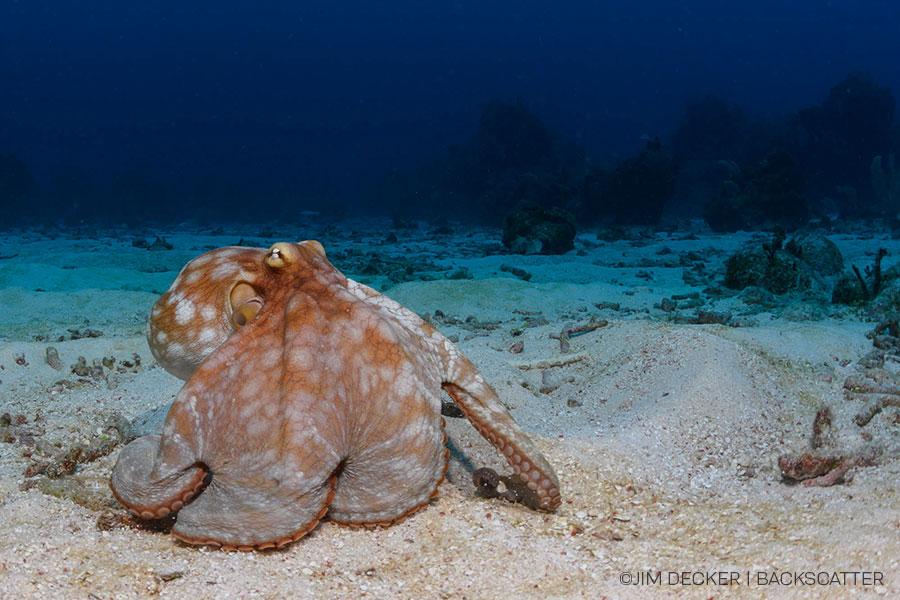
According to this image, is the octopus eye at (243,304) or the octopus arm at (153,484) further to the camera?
the octopus eye at (243,304)

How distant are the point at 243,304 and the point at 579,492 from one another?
162cm

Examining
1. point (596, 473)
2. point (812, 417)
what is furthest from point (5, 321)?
point (812, 417)

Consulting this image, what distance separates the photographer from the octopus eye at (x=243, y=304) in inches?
84.4

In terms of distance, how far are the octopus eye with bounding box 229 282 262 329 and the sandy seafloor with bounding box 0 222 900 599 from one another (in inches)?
31.7

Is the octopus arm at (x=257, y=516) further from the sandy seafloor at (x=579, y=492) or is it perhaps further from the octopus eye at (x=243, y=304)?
the octopus eye at (x=243, y=304)

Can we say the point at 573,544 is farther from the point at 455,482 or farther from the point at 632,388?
the point at 632,388

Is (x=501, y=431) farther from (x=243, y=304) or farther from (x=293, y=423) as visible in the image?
(x=243, y=304)

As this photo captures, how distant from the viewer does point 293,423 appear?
Result: 1851 mm

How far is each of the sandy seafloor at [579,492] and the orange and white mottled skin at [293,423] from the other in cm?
15

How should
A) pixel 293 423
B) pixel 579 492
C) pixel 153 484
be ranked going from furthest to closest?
1. pixel 579 492
2. pixel 153 484
3. pixel 293 423

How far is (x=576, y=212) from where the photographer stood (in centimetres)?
2431

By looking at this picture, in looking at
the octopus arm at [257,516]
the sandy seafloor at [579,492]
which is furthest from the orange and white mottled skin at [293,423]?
the sandy seafloor at [579,492]

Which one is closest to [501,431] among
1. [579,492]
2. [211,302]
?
[579,492]

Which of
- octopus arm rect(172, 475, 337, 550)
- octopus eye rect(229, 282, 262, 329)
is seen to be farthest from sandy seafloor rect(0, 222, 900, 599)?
octopus eye rect(229, 282, 262, 329)
